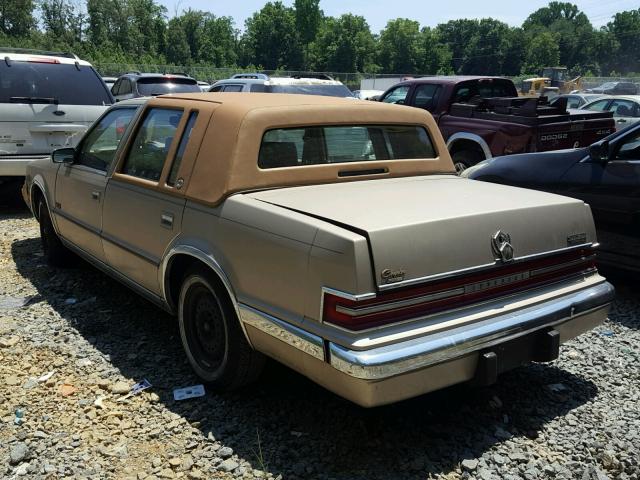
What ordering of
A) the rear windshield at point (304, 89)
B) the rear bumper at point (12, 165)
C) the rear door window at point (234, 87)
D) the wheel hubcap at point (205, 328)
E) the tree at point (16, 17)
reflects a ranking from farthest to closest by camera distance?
the tree at point (16, 17), the rear door window at point (234, 87), the rear windshield at point (304, 89), the rear bumper at point (12, 165), the wheel hubcap at point (205, 328)

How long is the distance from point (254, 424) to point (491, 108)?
7665mm

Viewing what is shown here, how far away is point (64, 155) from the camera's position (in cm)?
506

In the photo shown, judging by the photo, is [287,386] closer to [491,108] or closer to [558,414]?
[558,414]

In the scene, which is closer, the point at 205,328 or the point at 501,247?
the point at 501,247

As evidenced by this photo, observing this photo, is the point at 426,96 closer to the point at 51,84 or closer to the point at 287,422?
the point at 51,84

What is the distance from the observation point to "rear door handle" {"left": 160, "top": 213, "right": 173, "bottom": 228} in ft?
12.0

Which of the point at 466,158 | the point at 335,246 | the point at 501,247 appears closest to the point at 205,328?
the point at 335,246

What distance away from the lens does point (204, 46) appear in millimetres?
94438

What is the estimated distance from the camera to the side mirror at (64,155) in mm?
5027

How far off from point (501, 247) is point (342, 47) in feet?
340

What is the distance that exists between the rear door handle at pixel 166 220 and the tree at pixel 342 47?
100.0 metres

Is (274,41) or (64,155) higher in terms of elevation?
(274,41)

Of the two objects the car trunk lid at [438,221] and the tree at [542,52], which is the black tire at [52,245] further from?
the tree at [542,52]

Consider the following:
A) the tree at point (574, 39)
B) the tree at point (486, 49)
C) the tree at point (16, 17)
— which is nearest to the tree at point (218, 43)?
the tree at point (16, 17)
